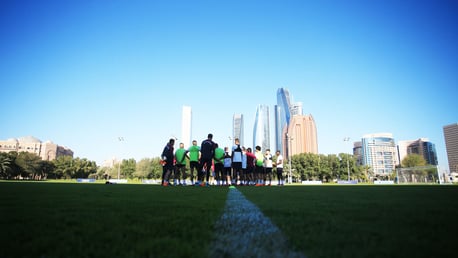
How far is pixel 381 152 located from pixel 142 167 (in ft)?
503

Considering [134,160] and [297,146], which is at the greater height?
[297,146]

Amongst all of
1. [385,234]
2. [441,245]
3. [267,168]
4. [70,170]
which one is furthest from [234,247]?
[70,170]

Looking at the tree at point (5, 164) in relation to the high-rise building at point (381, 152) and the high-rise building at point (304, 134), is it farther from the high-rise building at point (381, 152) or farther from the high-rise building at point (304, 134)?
the high-rise building at point (381, 152)

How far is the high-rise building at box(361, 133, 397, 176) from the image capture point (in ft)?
561

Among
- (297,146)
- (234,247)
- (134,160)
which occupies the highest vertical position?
(297,146)

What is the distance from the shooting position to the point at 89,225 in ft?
7.58

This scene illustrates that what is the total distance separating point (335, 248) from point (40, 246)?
5.93 ft

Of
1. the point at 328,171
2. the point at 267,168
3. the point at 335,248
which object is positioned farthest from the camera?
the point at 328,171

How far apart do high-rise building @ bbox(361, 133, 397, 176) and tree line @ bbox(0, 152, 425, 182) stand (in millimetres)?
81047

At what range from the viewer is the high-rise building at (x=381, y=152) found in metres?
171

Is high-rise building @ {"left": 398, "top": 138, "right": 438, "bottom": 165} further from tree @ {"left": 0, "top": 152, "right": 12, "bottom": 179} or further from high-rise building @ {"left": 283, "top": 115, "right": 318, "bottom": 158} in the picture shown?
tree @ {"left": 0, "top": 152, "right": 12, "bottom": 179}

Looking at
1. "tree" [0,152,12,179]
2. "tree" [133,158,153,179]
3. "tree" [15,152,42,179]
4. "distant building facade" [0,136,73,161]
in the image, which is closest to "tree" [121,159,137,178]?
"tree" [133,158,153,179]

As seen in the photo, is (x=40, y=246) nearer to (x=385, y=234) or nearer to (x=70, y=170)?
(x=385, y=234)

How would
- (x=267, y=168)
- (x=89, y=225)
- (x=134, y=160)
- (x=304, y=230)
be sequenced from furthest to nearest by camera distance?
(x=134, y=160), (x=267, y=168), (x=89, y=225), (x=304, y=230)
